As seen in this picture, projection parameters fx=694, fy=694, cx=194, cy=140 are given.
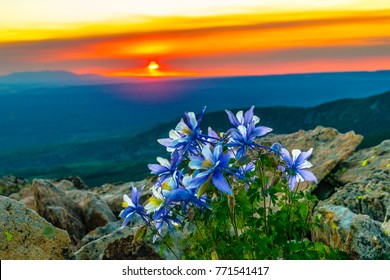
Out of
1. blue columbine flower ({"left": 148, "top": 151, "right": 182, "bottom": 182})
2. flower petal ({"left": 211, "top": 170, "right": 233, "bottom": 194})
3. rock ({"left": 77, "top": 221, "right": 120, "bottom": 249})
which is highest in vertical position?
flower petal ({"left": 211, "top": 170, "right": 233, "bottom": 194})

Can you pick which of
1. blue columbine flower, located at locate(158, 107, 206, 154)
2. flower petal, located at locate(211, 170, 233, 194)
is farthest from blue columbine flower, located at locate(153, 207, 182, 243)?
flower petal, located at locate(211, 170, 233, 194)

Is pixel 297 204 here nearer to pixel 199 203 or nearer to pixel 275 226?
pixel 275 226

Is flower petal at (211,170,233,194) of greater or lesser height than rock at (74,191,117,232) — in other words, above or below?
above

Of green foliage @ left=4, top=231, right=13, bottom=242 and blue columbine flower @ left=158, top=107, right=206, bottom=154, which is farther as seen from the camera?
green foliage @ left=4, top=231, right=13, bottom=242

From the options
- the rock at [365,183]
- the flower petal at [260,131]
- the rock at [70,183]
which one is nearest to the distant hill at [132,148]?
the rock at [70,183]

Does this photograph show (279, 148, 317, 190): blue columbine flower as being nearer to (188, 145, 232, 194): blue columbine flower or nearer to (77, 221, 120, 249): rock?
(188, 145, 232, 194): blue columbine flower
